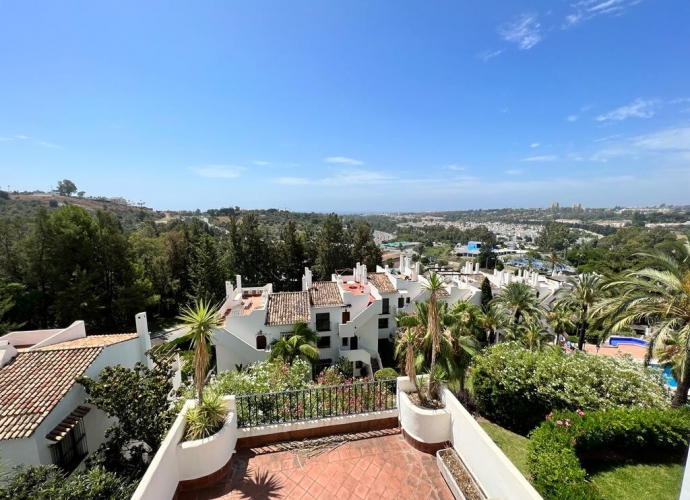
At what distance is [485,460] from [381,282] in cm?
2059

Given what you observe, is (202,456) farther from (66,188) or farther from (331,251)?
(66,188)

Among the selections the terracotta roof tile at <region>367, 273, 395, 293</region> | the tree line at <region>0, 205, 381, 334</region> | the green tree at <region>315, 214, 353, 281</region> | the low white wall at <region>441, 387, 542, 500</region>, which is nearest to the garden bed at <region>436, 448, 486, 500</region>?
the low white wall at <region>441, 387, 542, 500</region>

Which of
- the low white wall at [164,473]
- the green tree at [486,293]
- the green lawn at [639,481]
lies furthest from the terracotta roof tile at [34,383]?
the green tree at [486,293]

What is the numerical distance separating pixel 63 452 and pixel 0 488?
173 inches

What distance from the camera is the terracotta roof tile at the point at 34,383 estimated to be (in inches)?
310

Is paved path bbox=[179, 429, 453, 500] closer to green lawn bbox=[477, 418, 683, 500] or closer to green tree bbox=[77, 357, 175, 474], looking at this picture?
green lawn bbox=[477, 418, 683, 500]

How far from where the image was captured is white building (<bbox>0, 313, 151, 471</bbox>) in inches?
304

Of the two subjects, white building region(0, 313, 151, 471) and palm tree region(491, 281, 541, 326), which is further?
palm tree region(491, 281, 541, 326)

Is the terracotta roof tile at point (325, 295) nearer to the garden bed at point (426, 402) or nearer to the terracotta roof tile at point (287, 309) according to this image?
the terracotta roof tile at point (287, 309)

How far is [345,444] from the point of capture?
675 centimetres

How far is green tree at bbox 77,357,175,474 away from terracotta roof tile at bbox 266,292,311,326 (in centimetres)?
1055

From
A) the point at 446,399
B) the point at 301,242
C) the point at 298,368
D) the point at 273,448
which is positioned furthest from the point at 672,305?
the point at 301,242

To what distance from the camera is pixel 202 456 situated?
568 cm

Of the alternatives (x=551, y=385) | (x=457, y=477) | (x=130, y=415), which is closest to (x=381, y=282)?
(x=551, y=385)
